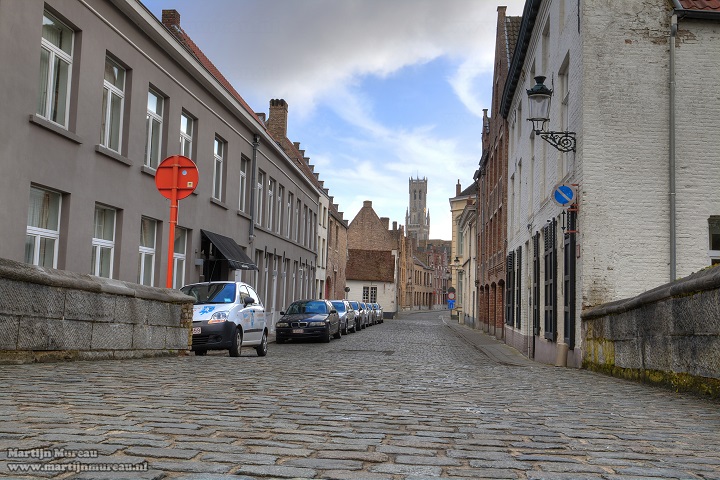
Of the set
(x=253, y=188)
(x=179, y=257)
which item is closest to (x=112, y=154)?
(x=179, y=257)

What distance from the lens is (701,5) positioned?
44.0 feet

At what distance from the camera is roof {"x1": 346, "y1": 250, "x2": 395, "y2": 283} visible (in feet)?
249

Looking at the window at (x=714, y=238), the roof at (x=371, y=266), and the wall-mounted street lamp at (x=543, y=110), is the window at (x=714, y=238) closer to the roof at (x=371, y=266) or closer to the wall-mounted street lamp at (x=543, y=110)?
the wall-mounted street lamp at (x=543, y=110)

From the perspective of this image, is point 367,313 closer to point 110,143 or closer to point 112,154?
point 110,143

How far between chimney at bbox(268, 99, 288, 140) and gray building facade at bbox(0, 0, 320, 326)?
15.8 metres

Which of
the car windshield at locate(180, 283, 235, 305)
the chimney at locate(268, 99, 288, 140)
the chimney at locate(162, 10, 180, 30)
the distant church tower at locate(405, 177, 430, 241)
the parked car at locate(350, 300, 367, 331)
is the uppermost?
the distant church tower at locate(405, 177, 430, 241)

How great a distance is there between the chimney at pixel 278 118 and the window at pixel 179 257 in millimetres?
21480

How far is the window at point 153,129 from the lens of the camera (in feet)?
57.5

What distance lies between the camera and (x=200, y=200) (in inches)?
814

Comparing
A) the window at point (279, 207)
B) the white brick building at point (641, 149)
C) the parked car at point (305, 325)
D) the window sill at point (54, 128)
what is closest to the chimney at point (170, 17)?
the window at point (279, 207)

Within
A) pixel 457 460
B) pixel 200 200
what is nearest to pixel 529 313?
pixel 200 200

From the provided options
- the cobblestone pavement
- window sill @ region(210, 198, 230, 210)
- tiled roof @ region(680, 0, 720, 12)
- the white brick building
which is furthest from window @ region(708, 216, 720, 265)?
window sill @ region(210, 198, 230, 210)

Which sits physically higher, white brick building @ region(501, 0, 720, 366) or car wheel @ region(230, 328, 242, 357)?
white brick building @ region(501, 0, 720, 366)

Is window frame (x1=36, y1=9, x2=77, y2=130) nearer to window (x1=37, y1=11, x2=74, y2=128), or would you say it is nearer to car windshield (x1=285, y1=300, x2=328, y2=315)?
window (x1=37, y1=11, x2=74, y2=128)
